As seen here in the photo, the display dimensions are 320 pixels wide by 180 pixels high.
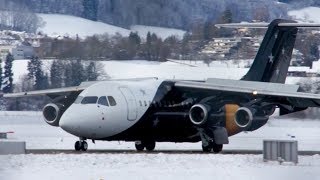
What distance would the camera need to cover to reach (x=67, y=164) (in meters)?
29.9

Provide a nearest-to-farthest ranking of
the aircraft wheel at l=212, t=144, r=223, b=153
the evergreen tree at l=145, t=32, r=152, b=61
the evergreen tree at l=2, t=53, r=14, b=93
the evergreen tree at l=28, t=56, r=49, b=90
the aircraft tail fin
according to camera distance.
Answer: the aircraft wheel at l=212, t=144, r=223, b=153, the aircraft tail fin, the evergreen tree at l=145, t=32, r=152, b=61, the evergreen tree at l=28, t=56, r=49, b=90, the evergreen tree at l=2, t=53, r=14, b=93

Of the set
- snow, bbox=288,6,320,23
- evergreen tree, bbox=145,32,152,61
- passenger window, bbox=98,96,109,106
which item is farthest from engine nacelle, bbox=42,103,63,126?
snow, bbox=288,6,320,23

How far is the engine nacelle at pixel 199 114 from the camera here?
37094 millimetres

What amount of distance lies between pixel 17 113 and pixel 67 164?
83.9ft

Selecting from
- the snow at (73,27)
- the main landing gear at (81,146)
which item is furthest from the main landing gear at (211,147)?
the snow at (73,27)

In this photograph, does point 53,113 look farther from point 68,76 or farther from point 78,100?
point 68,76

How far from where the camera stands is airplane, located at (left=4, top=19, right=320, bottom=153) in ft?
120

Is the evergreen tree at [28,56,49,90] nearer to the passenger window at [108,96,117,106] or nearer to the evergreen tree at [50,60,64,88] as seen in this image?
the evergreen tree at [50,60,64,88]

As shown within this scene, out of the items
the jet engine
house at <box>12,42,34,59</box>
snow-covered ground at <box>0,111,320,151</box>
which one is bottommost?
snow-covered ground at <box>0,111,320,151</box>

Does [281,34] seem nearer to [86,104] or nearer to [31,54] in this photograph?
[86,104]

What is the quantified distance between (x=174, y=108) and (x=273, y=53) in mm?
5374

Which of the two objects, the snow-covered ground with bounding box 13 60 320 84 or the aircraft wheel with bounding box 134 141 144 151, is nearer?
the aircraft wheel with bounding box 134 141 144 151

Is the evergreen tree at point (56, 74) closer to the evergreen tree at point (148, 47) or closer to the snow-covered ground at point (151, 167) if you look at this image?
the evergreen tree at point (148, 47)

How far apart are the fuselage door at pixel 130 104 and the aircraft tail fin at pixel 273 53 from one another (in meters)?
5.69
